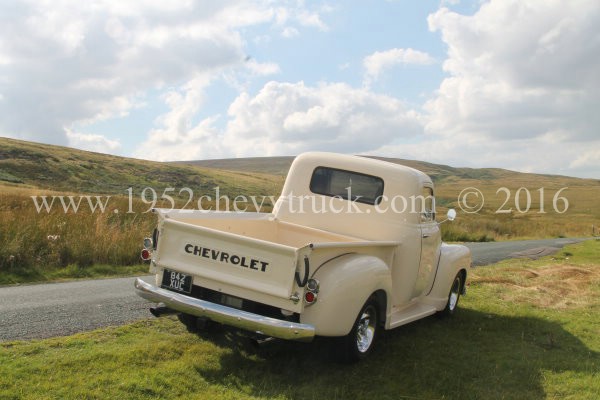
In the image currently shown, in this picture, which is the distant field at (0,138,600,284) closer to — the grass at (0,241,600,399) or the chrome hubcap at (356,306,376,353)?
the grass at (0,241,600,399)

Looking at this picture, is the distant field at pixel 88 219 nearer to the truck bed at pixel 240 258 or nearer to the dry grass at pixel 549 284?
the dry grass at pixel 549 284

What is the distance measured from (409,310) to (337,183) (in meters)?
1.83

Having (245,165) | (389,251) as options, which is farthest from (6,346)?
(245,165)

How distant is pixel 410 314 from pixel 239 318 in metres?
2.71

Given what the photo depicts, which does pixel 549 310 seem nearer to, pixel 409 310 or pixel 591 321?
pixel 591 321

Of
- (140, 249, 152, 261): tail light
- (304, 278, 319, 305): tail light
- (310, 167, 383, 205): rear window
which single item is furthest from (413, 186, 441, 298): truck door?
(140, 249, 152, 261): tail light

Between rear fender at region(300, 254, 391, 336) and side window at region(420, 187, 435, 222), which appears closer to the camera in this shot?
rear fender at region(300, 254, 391, 336)

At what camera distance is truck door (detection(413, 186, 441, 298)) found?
23.6 feet

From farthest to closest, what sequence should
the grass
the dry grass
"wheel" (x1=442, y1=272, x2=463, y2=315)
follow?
the dry grass < "wheel" (x1=442, y1=272, x2=463, y2=315) < the grass

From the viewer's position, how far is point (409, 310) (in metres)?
7.14

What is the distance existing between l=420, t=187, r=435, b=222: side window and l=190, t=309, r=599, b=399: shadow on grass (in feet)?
4.83

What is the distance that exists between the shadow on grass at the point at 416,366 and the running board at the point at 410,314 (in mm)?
291

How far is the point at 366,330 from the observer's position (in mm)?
5824

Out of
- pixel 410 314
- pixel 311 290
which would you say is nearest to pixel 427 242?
pixel 410 314
